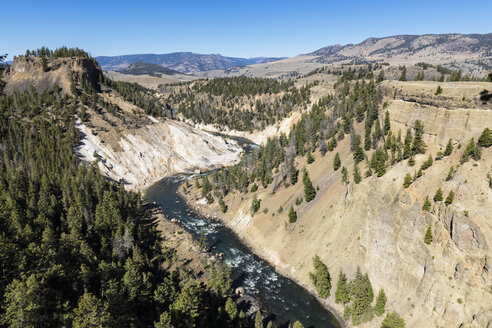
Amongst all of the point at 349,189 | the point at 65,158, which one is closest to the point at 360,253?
the point at 349,189

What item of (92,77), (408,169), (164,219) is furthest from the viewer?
(92,77)

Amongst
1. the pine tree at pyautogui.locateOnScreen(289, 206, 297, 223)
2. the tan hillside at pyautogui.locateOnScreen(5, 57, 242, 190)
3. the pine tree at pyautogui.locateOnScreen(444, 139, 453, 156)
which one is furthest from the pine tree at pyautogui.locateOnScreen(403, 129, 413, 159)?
the tan hillside at pyautogui.locateOnScreen(5, 57, 242, 190)

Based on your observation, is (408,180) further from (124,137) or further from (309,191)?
(124,137)

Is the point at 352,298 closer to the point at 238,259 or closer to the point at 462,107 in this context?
the point at 238,259

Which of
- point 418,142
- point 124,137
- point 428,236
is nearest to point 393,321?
point 428,236

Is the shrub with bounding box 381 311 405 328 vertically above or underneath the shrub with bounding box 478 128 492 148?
underneath

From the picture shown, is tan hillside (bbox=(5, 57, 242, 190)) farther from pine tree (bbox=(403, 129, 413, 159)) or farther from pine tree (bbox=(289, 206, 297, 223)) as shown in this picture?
pine tree (bbox=(403, 129, 413, 159))
